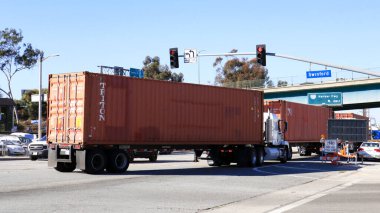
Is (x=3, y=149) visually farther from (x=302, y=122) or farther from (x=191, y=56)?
(x=302, y=122)

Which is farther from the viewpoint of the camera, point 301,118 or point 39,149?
point 301,118

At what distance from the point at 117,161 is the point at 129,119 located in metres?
1.72

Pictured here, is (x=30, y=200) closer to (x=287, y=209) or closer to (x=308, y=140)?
(x=287, y=209)

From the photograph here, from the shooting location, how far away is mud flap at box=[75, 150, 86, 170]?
2056cm

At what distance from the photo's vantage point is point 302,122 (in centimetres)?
3753

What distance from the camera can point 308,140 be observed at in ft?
128

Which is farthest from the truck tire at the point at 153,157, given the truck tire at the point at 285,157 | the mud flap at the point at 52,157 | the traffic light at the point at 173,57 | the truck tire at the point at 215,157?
the mud flap at the point at 52,157

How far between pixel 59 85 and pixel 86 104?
1.98m

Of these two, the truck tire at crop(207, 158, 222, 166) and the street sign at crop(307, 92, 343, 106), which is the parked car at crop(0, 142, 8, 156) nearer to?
the truck tire at crop(207, 158, 222, 166)

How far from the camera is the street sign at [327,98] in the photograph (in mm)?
58312

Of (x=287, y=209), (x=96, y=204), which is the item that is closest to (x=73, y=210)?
(x=96, y=204)

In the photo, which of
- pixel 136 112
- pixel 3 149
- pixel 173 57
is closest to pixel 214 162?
pixel 173 57

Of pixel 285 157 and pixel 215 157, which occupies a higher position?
pixel 215 157

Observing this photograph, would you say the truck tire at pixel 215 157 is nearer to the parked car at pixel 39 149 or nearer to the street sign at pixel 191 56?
the street sign at pixel 191 56
